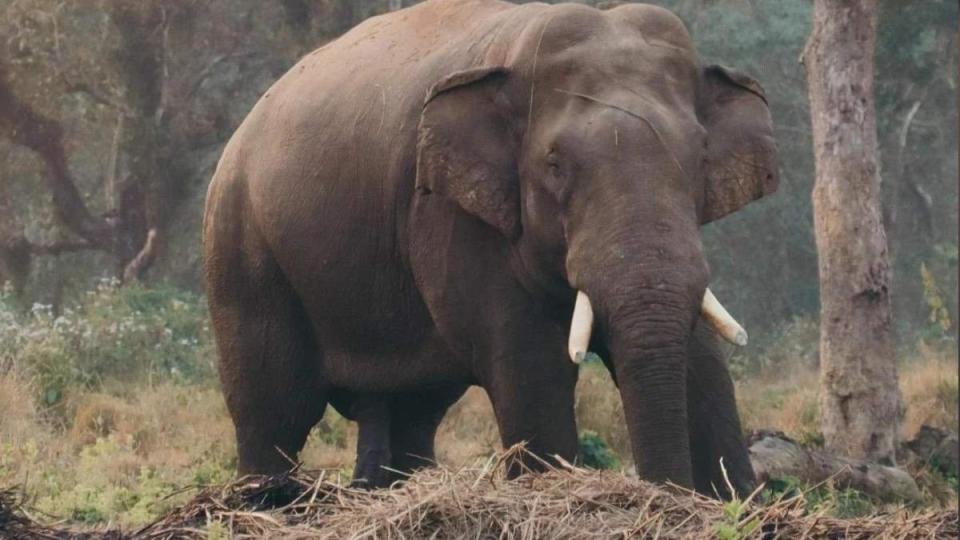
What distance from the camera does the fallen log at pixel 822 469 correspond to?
11914 millimetres

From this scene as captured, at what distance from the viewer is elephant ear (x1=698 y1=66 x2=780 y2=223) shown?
867 cm

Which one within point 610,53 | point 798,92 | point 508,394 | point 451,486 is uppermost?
point 610,53

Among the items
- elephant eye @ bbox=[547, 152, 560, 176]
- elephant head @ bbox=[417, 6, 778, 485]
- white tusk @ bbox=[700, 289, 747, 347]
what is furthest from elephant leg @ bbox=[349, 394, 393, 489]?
white tusk @ bbox=[700, 289, 747, 347]

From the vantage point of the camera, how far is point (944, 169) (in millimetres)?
30156

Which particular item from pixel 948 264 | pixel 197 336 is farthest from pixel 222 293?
pixel 948 264

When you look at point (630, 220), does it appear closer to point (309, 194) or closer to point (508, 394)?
point (508, 394)

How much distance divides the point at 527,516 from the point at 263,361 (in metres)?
4.52

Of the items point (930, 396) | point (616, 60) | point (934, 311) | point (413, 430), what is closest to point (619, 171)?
point (616, 60)

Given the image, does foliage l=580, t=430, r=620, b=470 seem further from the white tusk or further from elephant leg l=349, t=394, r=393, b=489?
the white tusk

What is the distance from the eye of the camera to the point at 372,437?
422 inches

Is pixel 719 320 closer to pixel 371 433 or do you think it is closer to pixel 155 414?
pixel 371 433

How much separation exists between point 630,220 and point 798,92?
1966 centimetres

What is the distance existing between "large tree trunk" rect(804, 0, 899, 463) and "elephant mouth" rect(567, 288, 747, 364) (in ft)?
20.5

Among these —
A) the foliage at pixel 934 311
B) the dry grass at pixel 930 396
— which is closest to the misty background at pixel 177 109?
the foliage at pixel 934 311
